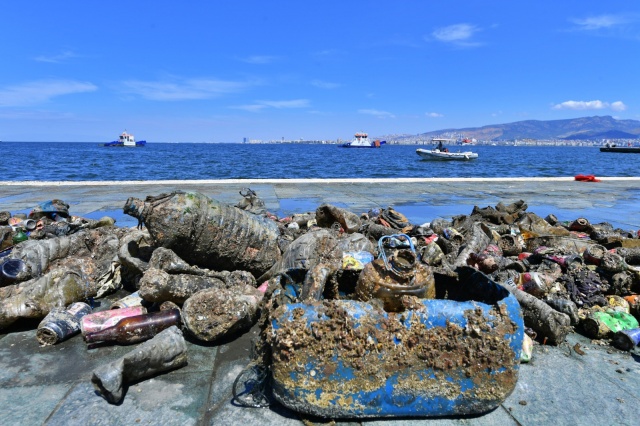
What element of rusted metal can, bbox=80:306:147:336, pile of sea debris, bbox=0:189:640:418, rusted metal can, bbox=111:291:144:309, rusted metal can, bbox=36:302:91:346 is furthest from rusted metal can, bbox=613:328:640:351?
rusted metal can, bbox=36:302:91:346

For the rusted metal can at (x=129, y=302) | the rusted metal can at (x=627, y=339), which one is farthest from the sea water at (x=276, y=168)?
the rusted metal can at (x=627, y=339)

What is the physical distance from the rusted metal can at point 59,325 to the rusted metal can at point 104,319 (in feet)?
0.64

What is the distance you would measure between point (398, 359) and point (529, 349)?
136 centimetres

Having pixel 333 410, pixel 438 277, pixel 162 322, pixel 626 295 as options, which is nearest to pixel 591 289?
pixel 626 295

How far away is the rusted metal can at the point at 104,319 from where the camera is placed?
135 inches

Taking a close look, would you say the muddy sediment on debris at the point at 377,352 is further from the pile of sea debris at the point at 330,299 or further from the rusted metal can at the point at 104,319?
the rusted metal can at the point at 104,319

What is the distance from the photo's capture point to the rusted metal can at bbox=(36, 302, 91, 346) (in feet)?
11.3

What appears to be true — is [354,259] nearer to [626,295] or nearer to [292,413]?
[292,413]

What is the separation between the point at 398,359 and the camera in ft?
7.97

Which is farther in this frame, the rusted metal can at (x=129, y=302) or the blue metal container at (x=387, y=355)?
the rusted metal can at (x=129, y=302)

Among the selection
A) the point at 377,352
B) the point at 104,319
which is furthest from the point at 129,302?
the point at 377,352

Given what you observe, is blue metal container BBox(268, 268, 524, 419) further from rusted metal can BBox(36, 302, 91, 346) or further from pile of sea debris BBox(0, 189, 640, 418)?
rusted metal can BBox(36, 302, 91, 346)

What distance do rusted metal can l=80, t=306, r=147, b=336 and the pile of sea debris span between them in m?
0.01

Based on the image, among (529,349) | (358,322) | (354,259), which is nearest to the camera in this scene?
(358,322)
